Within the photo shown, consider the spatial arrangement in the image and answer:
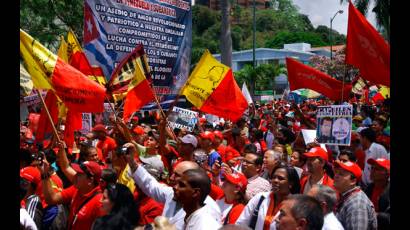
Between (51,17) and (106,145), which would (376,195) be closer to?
(106,145)

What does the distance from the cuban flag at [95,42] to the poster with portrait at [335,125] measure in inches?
167

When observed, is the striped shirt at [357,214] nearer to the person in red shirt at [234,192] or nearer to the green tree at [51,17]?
the person in red shirt at [234,192]

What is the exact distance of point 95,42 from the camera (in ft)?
33.2

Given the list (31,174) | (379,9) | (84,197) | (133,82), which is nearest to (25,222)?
(84,197)

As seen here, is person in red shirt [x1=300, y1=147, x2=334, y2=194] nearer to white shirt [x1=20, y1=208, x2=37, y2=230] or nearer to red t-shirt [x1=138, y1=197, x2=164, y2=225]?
red t-shirt [x1=138, y1=197, x2=164, y2=225]

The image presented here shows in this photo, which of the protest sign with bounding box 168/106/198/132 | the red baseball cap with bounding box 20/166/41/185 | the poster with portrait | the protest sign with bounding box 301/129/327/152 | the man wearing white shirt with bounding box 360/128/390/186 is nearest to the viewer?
the red baseball cap with bounding box 20/166/41/185

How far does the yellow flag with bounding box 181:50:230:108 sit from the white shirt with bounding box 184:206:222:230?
220 inches

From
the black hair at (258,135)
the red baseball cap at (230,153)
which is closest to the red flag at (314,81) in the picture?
the black hair at (258,135)

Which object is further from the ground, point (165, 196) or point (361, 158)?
point (165, 196)

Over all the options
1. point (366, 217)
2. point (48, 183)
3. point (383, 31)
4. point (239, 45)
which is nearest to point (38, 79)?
point (48, 183)

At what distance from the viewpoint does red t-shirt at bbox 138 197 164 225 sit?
4930 millimetres

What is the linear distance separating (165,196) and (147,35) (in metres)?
6.71

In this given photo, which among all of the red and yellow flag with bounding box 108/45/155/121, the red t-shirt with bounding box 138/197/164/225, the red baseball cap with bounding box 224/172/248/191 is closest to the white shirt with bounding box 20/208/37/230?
the red t-shirt with bounding box 138/197/164/225

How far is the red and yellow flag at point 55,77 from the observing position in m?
6.34
